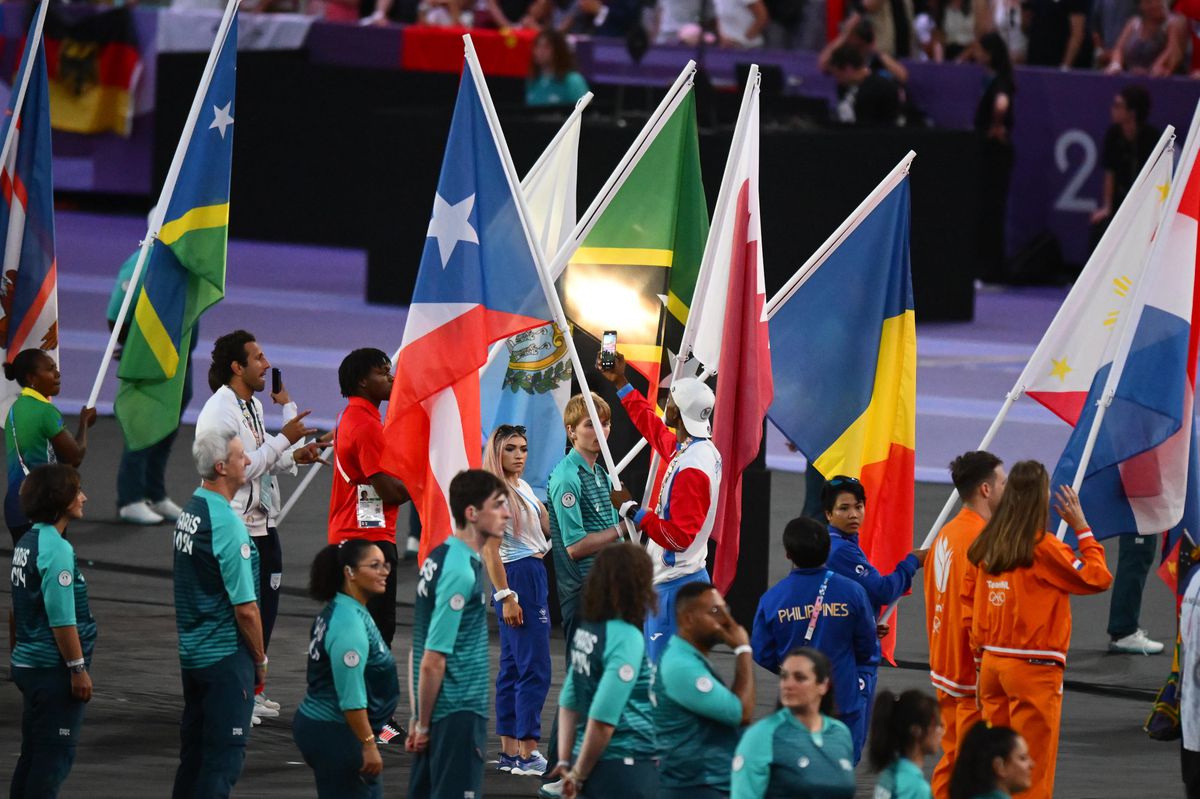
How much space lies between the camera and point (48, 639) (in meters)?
8.20

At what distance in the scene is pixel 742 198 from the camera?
34.0ft

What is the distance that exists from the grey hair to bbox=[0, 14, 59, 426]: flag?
11.7 ft

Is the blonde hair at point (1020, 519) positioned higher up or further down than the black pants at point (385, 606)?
higher up

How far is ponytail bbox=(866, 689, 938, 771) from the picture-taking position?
258 inches

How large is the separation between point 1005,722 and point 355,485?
3.25 metres

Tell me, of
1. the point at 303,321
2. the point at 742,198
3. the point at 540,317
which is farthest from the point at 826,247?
the point at 303,321

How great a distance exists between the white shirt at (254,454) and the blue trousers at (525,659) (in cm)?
118

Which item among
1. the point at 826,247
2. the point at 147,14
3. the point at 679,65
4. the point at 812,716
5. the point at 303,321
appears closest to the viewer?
the point at 812,716

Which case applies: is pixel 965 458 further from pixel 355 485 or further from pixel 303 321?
pixel 303 321

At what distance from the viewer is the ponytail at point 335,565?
25.1 feet

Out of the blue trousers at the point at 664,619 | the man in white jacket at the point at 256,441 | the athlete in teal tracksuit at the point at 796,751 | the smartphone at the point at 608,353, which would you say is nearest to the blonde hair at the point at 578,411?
the smartphone at the point at 608,353

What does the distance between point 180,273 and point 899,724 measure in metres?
5.99

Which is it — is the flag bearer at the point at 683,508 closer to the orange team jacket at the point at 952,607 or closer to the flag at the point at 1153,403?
the orange team jacket at the point at 952,607

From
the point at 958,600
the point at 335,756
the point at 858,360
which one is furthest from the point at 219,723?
the point at 858,360
